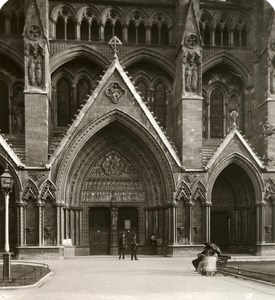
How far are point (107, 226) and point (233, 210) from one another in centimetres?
770

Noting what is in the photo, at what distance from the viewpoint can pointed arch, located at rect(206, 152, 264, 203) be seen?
3089 cm

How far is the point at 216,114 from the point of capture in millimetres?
34375

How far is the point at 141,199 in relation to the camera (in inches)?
1282

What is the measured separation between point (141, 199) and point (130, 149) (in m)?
3.01

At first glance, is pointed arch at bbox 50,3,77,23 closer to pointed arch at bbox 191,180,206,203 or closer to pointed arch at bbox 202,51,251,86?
pointed arch at bbox 202,51,251,86

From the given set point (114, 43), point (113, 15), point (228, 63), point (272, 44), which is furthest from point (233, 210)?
point (113, 15)

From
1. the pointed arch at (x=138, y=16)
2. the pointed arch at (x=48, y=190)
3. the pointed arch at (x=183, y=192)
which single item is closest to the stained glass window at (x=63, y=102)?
the pointed arch at (x=48, y=190)

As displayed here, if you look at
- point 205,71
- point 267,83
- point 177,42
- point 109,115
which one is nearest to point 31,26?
point 109,115

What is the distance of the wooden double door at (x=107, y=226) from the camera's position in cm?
3203

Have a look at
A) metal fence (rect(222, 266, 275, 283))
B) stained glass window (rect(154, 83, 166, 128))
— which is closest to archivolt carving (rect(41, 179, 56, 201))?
stained glass window (rect(154, 83, 166, 128))

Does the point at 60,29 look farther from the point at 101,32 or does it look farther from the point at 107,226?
the point at 107,226

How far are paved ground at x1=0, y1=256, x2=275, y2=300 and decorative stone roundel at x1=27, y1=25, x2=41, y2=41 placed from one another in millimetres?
14444

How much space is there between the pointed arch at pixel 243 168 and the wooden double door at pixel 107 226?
4.89 m

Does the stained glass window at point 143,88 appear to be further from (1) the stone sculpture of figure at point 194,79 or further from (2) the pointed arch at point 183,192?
(2) the pointed arch at point 183,192
